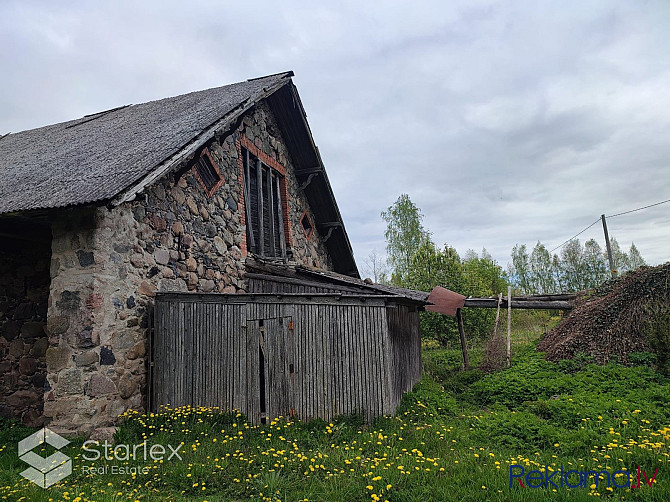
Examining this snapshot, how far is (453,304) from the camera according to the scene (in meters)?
11.0

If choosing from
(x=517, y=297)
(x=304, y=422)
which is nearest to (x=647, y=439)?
(x=304, y=422)

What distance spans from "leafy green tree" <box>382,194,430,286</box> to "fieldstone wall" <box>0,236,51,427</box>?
21321mm

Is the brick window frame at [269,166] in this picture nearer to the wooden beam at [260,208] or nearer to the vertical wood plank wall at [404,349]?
the wooden beam at [260,208]

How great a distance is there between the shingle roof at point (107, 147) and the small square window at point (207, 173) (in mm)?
645

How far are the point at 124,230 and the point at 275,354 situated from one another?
2754mm

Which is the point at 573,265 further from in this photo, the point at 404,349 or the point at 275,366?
the point at 275,366

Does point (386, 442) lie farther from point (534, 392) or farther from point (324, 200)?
point (324, 200)

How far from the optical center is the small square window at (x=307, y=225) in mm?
11945

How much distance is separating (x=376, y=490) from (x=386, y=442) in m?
1.29

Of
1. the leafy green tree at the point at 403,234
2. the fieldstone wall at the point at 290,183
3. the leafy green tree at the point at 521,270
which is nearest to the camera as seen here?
the fieldstone wall at the point at 290,183

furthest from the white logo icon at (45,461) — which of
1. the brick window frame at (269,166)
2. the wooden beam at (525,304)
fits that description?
the wooden beam at (525,304)

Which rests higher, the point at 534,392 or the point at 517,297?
the point at 517,297

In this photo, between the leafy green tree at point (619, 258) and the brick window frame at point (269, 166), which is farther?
the leafy green tree at point (619, 258)

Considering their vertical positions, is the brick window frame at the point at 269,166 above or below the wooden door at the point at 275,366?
above
